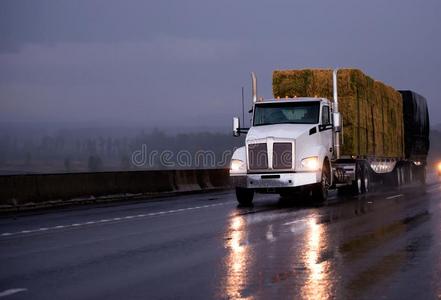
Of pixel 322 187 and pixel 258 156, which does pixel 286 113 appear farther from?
pixel 322 187

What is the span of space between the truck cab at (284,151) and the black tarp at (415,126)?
45.8 feet

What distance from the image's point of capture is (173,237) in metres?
13.4

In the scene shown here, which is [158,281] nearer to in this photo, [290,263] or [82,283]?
[82,283]

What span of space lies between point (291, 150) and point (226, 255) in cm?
1045

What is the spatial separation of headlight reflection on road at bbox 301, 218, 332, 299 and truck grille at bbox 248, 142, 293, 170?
7.13 meters

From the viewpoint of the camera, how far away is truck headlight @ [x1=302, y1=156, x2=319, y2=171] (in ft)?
69.8

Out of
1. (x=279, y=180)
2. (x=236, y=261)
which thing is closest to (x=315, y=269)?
(x=236, y=261)

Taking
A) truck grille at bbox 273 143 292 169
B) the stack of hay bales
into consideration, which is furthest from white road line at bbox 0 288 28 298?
the stack of hay bales

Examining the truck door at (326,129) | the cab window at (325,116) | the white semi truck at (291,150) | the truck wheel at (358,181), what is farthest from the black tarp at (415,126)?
the cab window at (325,116)

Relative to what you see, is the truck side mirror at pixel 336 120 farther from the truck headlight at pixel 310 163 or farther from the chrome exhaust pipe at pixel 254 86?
the chrome exhaust pipe at pixel 254 86

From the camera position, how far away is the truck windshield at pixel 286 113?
881 inches

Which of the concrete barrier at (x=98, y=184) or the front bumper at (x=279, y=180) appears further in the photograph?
the concrete barrier at (x=98, y=184)

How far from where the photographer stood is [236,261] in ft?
33.7

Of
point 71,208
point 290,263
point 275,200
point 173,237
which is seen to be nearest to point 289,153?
point 275,200
